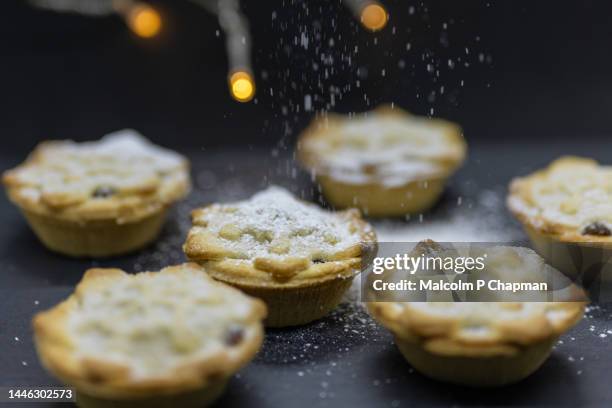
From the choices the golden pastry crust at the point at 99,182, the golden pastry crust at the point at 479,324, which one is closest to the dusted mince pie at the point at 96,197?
the golden pastry crust at the point at 99,182

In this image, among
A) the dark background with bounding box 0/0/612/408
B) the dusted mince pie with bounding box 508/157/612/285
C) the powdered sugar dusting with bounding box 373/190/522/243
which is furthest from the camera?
the dark background with bounding box 0/0/612/408

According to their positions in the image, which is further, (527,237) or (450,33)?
(450,33)

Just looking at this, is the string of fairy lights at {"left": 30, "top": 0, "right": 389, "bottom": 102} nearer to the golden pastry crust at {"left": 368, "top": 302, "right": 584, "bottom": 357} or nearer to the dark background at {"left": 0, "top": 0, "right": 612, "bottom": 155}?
the dark background at {"left": 0, "top": 0, "right": 612, "bottom": 155}

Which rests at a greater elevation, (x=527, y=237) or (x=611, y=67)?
(x=611, y=67)

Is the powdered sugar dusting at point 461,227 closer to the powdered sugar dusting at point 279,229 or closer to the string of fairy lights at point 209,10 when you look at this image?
the powdered sugar dusting at point 279,229

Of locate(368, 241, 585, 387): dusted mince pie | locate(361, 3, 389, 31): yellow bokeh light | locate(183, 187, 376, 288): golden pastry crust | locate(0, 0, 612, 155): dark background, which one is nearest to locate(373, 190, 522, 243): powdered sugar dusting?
locate(183, 187, 376, 288): golden pastry crust

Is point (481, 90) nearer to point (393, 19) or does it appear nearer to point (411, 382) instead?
point (393, 19)

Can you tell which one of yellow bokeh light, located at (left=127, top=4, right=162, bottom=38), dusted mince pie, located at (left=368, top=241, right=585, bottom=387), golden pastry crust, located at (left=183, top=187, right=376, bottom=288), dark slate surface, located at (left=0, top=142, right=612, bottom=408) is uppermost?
yellow bokeh light, located at (left=127, top=4, right=162, bottom=38)

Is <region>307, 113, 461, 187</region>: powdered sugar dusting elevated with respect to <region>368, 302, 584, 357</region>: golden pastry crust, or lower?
elevated

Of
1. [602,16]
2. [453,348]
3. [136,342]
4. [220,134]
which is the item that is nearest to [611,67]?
[602,16]
